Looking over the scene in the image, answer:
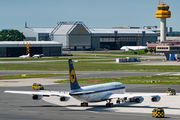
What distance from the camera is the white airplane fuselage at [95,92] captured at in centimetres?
4669

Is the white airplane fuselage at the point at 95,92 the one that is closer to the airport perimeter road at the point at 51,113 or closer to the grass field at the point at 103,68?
the airport perimeter road at the point at 51,113

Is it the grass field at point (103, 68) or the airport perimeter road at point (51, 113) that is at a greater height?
the grass field at point (103, 68)

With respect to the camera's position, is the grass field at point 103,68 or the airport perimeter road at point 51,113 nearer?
the airport perimeter road at point 51,113

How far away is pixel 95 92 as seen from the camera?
4916 cm

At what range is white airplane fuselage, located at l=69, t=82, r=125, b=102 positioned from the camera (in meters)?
46.7

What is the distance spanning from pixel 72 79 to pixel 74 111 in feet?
14.9

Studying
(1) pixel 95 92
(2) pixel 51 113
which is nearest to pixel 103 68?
(1) pixel 95 92

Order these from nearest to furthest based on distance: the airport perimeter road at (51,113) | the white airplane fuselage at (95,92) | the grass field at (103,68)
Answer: the airport perimeter road at (51,113) → the white airplane fuselage at (95,92) → the grass field at (103,68)

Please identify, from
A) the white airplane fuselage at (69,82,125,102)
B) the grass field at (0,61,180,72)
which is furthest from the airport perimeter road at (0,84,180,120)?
the grass field at (0,61,180,72)

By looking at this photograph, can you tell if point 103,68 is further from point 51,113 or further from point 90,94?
point 51,113

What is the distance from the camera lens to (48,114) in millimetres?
45188

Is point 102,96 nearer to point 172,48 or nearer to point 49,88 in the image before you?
point 49,88

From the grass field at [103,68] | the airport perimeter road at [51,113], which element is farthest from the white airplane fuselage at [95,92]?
the grass field at [103,68]

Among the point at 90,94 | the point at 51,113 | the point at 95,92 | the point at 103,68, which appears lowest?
the point at 51,113
